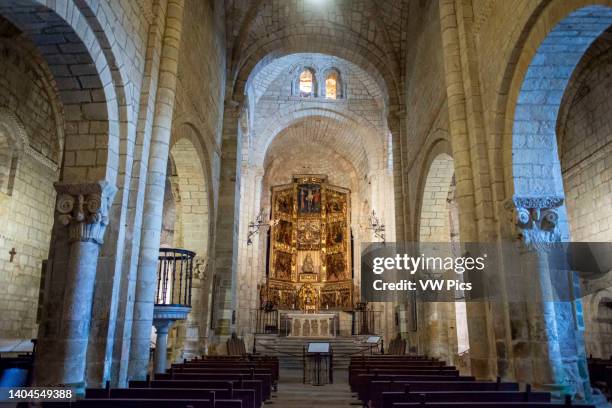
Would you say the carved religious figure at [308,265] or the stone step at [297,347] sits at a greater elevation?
the carved religious figure at [308,265]

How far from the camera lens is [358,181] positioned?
2705 cm

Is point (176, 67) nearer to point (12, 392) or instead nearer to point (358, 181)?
point (12, 392)

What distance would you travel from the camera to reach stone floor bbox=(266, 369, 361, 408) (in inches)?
298

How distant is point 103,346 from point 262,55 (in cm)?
1073

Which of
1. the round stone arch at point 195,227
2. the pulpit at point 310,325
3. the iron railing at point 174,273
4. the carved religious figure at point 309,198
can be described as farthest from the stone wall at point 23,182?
the carved religious figure at point 309,198

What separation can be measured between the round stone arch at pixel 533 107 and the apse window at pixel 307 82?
16.0m

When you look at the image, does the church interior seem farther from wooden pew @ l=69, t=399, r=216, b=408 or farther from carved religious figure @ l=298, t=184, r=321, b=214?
carved religious figure @ l=298, t=184, r=321, b=214

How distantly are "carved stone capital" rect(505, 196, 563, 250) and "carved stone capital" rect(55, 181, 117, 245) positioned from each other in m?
5.99

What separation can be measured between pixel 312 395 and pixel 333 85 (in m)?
17.1

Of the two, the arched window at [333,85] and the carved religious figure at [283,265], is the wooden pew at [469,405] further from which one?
the carved religious figure at [283,265]

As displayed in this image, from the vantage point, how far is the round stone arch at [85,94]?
6047mm

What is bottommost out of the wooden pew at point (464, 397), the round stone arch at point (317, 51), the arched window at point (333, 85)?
the wooden pew at point (464, 397)

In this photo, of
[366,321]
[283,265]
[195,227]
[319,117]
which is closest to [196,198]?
[195,227]

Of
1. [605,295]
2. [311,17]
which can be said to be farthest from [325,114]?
[605,295]
